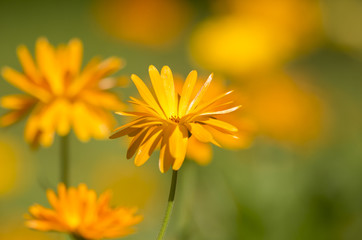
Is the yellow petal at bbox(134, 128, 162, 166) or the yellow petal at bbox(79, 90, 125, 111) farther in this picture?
the yellow petal at bbox(79, 90, 125, 111)

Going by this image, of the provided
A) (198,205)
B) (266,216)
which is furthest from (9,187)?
(266,216)

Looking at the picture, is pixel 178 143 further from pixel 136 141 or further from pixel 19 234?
pixel 19 234

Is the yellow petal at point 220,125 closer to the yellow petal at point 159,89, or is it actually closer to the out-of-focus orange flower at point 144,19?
the yellow petal at point 159,89

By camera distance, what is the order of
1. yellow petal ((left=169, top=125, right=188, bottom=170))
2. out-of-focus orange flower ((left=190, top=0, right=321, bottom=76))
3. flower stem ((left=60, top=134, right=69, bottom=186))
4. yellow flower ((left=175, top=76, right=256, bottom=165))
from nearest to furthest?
yellow petal ((left=169, top=125, right=188, bottom=170)), flower stem ((left=60, top=134, right=69, bottom=186)), yellow flower ((left=175, top=76, right=256, bottom=165)), out-of-focus orange flower ((left=190, top=0, right=321, bottom=76))

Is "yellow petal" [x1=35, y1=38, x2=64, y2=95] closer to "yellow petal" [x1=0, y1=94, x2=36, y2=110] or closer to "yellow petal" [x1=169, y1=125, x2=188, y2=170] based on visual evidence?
"yellow petal" [x1=0, y1=94, x2=36, y2=110]

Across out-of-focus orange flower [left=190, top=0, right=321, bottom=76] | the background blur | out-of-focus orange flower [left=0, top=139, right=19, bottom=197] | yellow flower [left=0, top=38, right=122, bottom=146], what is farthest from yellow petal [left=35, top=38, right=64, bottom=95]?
out-of-focus orange flower [left=190, top=0, right=321, bottom=76]

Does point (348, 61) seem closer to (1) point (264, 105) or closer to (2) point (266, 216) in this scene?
(1) point (264, 105)

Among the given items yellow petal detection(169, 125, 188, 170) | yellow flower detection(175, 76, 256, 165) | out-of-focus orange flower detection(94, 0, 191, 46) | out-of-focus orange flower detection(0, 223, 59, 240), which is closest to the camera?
yellow petal detection(169, 125, 188, 170)
